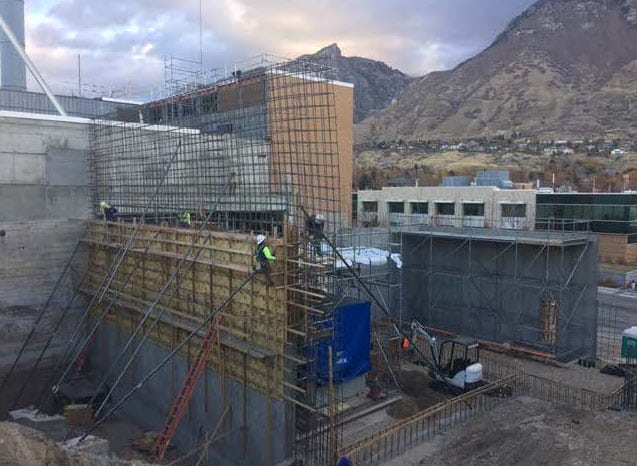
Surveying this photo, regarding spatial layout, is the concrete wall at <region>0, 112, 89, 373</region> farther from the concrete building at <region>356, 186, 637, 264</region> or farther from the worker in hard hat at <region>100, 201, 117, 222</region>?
the concrete building at <region>356, 186, 637, 264</region>

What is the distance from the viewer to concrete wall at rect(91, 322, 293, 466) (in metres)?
11.8

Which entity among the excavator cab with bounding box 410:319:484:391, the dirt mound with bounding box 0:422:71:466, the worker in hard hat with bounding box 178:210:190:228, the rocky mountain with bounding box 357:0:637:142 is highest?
the rocky mountain with bounding box 357:0:637:142

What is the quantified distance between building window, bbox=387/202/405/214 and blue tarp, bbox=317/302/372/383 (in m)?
32.0

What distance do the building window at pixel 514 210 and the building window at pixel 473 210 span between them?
1.66 m

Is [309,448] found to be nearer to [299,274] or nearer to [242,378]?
[242,378]

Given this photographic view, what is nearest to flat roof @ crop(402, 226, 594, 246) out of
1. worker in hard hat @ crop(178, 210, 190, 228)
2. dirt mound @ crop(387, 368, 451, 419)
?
dirt mound @ crop(387, 368, 451, 419)

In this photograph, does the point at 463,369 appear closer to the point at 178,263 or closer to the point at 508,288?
the point at 508,288

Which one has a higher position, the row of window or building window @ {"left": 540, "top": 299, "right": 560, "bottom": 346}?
the row of window

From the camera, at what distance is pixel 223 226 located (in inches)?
633

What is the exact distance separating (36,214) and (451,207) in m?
32.4

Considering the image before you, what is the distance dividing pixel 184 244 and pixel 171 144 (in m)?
6.66

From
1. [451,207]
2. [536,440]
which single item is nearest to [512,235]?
[536,440]

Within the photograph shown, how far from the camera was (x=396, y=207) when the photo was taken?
47.1 meters

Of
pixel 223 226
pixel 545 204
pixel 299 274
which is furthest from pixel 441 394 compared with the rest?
pixel 545 204
